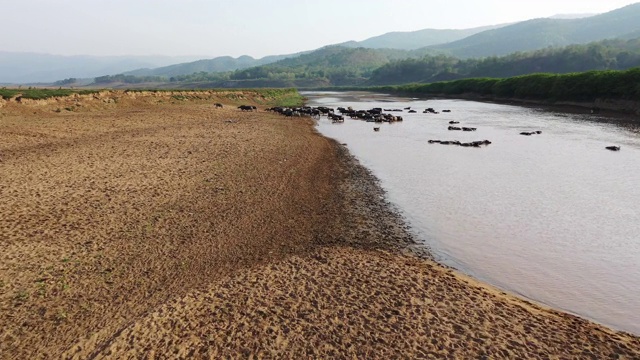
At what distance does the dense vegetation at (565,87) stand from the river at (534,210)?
29487 millimetres

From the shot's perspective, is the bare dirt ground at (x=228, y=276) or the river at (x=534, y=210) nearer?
the bare dirt ground at (x=228, y=276)

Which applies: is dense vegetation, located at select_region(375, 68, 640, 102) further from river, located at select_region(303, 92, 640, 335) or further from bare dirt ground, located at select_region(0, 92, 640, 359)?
bare dirt ground, located at select_region(0, 92, 640, 359)

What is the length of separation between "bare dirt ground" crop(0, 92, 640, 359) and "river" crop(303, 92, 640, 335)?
56.8 inches

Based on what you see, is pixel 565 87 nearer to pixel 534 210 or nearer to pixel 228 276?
pixel 534 210

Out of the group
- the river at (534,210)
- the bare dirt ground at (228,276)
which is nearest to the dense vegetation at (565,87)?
the river at (534,210)

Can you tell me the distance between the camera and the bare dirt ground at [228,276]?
8.62 meters

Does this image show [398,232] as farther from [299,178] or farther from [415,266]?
[299,178]

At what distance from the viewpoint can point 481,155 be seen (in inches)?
1281

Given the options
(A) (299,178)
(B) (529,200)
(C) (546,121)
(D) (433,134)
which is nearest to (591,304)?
(B) (529,200)

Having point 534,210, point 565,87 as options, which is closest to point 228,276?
point 534,210

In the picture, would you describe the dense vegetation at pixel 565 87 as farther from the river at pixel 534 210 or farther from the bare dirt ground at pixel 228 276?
the bare dirt ground at pixel 228 276

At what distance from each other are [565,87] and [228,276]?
294 ft

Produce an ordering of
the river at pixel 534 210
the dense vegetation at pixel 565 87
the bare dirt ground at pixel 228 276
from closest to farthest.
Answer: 1. the bare dirt ground at pixel 228 276
2. the river at pixel 534 210
3. the dense vegetation at pixel 565 87

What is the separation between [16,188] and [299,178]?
14.6 meters
